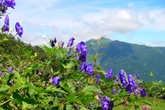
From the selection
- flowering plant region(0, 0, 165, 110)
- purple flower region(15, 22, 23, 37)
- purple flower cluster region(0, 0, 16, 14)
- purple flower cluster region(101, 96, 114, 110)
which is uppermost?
purple flower cluster region(0, 0, 16, 14)

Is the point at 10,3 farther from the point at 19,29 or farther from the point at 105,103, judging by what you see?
the point at 105,103

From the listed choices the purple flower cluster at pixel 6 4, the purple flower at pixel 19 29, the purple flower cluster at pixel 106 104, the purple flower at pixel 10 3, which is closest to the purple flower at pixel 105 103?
the purple flower cluster at pixel 106 104

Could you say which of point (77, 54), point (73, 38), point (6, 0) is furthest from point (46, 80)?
point (6, 0)

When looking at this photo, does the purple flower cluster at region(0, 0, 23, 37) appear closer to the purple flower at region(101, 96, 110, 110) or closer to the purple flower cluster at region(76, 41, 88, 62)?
the purple flower cluster at region(76, 41, 88, 62)

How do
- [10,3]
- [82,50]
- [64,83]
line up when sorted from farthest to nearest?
[10,3], [82,50], [64,83]

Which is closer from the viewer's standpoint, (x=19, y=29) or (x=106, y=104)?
(x=106, y=104)

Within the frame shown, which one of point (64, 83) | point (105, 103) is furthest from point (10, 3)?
point (105, 103)

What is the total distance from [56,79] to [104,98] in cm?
76

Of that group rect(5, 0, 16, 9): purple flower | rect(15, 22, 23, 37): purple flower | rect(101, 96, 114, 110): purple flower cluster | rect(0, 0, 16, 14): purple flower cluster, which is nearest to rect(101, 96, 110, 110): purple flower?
rect(101, 96, 114, 110): purple flower cluster

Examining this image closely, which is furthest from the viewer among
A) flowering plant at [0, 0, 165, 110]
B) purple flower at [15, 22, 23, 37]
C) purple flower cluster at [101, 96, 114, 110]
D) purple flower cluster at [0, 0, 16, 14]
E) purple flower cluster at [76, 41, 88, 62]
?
purple flower at [15, 22, 23, 37]

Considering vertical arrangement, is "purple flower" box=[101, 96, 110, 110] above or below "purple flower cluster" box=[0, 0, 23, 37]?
below

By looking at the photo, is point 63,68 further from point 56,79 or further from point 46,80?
point 46,80

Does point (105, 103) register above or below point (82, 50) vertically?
below

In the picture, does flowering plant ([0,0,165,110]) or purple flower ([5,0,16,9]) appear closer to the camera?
flowering plant ([0,0,165,110])
